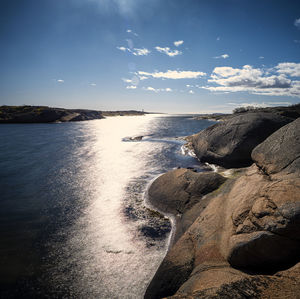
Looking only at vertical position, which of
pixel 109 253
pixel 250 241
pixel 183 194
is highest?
pixel 250 241

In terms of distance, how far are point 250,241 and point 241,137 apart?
12.6 metres

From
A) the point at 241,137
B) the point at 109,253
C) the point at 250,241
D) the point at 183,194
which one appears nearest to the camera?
the point at 250,241

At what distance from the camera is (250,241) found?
4.34 m

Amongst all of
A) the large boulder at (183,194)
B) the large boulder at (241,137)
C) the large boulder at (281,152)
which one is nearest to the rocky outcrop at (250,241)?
the large boulder at (281,152)

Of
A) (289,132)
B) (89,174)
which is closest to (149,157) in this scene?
(89,174)

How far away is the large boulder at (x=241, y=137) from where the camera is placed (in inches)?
580

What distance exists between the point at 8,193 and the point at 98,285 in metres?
11.3

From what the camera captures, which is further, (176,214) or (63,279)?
(176,214)

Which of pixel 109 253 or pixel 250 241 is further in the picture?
pixel 109 253

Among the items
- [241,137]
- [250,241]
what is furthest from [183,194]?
[241,137]

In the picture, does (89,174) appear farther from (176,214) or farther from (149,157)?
(176,214)

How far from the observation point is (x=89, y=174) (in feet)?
60.0

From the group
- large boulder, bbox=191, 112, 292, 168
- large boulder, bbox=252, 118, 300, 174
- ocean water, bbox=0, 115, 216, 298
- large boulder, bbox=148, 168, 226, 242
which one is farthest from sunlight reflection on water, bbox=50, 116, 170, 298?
large boulder, bbox=191, 112, 292, 168

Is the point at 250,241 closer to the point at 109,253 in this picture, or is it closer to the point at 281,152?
the point at 281,152
